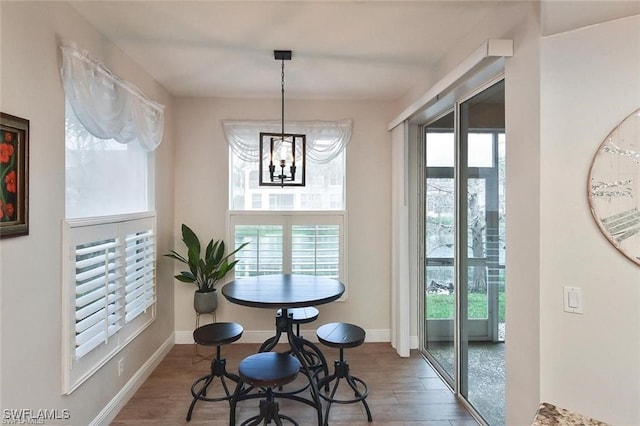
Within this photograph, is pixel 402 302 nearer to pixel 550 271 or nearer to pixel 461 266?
pixel 461 266

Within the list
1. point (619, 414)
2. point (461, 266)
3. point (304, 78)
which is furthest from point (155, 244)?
point (619, 414)

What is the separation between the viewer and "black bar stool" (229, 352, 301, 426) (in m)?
2.01

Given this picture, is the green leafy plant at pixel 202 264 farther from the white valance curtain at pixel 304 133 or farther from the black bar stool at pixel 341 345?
the black bar stool at pixel 341 345

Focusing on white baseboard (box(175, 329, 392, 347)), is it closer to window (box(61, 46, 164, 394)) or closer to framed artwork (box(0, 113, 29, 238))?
window (box(61, 46, 164, 394))

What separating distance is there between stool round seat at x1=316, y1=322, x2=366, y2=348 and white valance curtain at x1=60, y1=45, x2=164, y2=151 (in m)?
2.03

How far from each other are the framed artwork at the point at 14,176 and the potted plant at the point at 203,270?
173 cm

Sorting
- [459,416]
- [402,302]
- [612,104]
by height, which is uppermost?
[612,104]

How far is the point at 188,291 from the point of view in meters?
3.72

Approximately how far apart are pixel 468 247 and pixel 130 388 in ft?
9.23

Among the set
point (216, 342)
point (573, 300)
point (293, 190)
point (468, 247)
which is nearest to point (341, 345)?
point (216, 342)

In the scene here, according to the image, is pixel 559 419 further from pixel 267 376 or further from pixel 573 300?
pixel 267 376

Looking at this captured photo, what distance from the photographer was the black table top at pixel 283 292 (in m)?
2.27

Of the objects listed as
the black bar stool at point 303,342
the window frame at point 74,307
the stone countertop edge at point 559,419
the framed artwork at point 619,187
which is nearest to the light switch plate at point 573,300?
the framed artwork at point 619,187

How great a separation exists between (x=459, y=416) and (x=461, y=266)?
3.53ft
